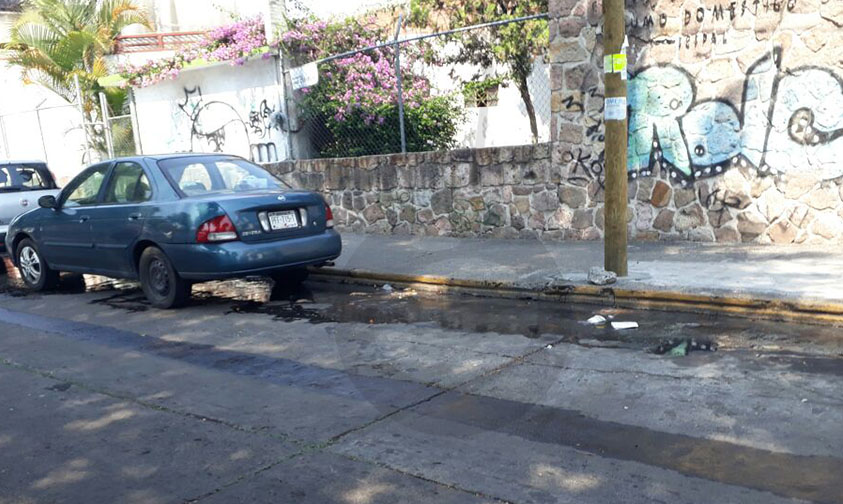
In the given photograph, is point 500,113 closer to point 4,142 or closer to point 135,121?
point 135,121

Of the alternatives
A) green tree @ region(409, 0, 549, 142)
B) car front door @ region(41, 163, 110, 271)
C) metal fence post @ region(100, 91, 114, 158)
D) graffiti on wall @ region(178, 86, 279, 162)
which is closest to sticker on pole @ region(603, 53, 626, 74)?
car front door @ region(41, 163, 110, 271)

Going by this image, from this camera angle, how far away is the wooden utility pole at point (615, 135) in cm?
725

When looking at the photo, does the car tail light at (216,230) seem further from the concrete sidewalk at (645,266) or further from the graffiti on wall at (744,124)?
the graffiti on wall at (744,124)

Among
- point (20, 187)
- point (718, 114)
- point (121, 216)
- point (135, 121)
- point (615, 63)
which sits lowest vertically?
point (121, 216)

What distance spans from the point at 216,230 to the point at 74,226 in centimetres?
243

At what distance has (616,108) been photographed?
24.0 feet

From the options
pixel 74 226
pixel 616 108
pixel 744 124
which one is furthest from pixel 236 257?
pixel 744 124

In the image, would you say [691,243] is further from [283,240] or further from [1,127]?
[1,127]

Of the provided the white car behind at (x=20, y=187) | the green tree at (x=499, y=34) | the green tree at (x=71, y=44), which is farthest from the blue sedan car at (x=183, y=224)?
the green tree at (x=71, y=44)

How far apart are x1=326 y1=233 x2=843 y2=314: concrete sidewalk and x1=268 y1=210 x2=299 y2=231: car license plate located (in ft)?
5.00

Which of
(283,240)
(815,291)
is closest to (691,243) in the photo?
(815,291)

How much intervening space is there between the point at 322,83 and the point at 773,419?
10.9 metres

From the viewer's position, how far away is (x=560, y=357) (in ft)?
18.4

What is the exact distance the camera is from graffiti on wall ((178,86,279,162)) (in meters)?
14.3
